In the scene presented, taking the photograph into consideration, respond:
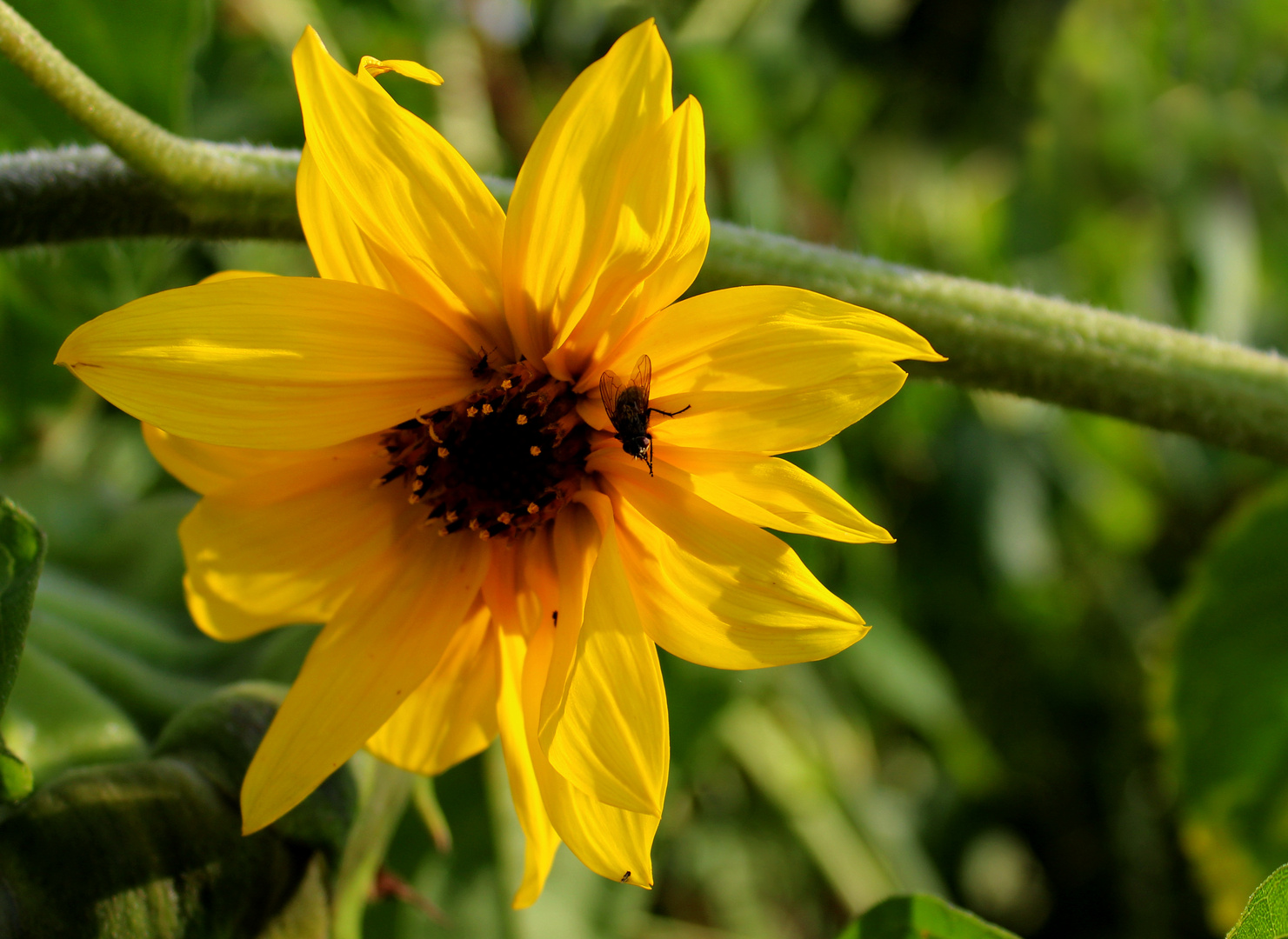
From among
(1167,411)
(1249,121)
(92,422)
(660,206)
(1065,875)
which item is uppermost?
(660,206)

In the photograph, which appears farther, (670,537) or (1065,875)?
(1065,875)

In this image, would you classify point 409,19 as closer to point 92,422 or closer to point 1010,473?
point 92,422

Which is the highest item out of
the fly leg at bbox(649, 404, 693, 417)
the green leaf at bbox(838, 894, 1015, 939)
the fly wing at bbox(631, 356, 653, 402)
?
the fly wing at bbox(631, 356, 653, 402)

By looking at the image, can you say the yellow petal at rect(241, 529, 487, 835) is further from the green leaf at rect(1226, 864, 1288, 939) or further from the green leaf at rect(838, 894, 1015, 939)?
the green leaf at rect(1226, 864, 1288, 939)

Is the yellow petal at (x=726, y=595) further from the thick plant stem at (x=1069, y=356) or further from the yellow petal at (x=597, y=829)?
Result: the thick plant stem at (x=1069, y=356)

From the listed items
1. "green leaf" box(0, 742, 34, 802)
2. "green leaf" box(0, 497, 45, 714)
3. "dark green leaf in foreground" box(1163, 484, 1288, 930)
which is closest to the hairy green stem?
"green leaf" box(0, 497, 45, 714)

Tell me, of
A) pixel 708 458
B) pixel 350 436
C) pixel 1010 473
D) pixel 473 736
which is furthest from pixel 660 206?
pixel 1010 473

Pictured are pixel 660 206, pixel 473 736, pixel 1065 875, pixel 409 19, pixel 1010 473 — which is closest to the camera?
pixel 660 206

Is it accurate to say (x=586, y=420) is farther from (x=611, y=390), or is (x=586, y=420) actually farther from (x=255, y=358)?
(x=255, y=358)
